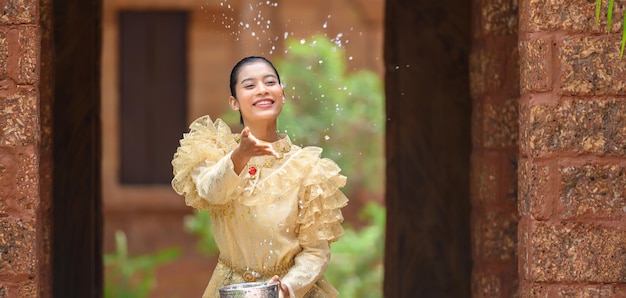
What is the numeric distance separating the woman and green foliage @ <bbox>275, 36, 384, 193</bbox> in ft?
19.0

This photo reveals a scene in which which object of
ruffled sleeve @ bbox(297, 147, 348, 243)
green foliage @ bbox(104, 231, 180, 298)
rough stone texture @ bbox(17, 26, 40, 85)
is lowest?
green foliage @ bbox(104, 231, 180, 298)

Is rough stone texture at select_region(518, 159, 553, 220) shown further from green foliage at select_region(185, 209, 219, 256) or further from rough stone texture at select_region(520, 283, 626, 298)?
green foliage at select_region(185, 209, 219, 256)

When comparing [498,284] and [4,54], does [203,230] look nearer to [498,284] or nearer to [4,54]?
[498,284]

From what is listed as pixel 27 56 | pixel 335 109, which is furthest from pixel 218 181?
pixel 335 109

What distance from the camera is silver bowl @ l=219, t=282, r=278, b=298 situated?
4508 millimetres

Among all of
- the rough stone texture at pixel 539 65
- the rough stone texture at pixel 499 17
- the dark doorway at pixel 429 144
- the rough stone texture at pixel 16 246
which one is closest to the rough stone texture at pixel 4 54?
the rough stone texture at pixel 16 246

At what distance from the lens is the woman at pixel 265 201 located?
4969 mm

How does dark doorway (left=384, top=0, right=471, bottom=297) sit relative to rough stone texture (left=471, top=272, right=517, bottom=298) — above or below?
above

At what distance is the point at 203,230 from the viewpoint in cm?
1236

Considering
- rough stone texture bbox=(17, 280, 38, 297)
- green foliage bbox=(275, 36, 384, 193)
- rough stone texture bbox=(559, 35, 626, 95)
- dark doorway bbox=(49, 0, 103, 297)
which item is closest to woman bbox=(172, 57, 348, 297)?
rough stone texture bbox=(17, 280, 38, 297)

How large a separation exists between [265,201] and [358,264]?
746 cm

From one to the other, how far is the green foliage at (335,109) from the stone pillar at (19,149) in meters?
5.78

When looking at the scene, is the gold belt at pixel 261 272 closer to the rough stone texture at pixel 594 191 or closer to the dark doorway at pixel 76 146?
the rough stone texture at pixel 594 191

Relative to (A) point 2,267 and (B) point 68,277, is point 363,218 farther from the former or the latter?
(A) point 2,267
